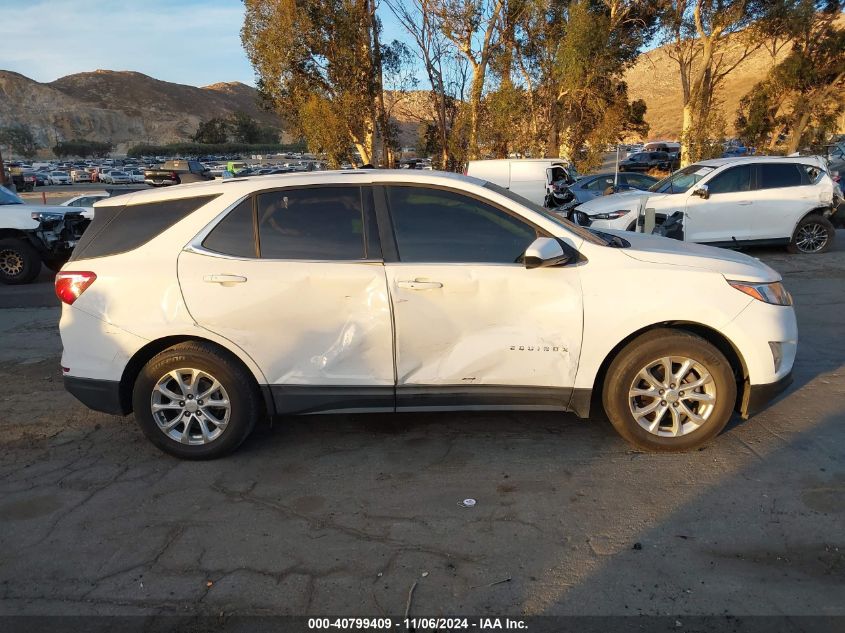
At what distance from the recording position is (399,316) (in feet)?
12.3

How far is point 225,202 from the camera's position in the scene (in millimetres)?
3959

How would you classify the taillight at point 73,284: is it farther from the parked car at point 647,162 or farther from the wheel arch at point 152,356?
the parked car at point 647,162

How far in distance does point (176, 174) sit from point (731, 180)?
30.7 meters

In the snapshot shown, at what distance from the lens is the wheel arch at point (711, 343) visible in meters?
3.81

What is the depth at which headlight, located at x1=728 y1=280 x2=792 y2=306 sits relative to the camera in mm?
3787

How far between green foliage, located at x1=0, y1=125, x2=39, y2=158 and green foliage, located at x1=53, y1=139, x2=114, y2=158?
3408mm

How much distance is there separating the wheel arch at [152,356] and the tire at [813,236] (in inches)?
397

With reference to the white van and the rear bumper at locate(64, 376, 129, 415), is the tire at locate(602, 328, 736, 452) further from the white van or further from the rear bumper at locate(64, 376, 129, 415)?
the white van

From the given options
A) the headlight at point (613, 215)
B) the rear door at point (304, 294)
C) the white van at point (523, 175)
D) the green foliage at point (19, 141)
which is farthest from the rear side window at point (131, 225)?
the green foliage at point (19, 141)

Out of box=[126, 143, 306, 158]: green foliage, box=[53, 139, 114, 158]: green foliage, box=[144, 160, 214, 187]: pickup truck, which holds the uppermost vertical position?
box=[53, 139, 114, 158]: green foliage

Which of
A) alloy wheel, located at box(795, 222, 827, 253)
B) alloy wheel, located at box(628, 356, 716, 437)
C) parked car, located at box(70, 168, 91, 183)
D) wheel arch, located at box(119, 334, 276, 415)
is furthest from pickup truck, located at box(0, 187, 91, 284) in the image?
parked car, located at box(70, 168, 91, 183)

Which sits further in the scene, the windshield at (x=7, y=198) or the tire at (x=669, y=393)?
the windshield at (x=7, y=198)

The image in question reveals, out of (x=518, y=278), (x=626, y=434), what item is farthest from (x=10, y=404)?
(x=626, y=434)

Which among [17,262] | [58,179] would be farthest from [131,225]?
[58,179]
